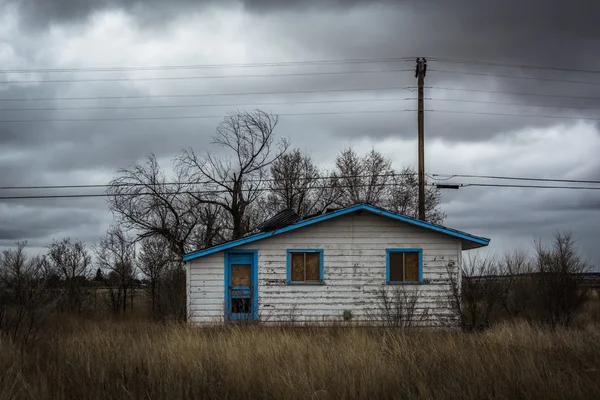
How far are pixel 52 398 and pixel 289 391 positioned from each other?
2.82 meters

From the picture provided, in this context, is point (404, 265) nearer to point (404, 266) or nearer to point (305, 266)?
point (404, 266)

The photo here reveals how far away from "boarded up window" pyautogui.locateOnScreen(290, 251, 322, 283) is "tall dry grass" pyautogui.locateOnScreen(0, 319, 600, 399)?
21.7 ft

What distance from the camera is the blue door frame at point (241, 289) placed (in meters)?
19.0

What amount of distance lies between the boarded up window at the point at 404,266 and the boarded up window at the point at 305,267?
2.02 m

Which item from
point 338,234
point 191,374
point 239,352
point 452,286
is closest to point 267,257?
point 338,234

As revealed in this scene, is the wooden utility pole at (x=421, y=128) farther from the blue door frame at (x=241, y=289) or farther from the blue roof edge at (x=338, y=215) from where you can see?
the blue door frame at (x=241, y=289)

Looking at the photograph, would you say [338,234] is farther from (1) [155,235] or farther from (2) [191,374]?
(1) [155,235]

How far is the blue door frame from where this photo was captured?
19.0 metres

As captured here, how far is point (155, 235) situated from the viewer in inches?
1271

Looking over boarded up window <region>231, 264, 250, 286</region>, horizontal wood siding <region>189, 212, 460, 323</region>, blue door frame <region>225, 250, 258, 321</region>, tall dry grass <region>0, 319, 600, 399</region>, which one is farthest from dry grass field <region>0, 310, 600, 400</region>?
boarded up window <region>231, 264, 250, 286</region>

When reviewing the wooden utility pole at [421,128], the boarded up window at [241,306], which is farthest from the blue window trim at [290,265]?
the wooden utility pole at [421,128]

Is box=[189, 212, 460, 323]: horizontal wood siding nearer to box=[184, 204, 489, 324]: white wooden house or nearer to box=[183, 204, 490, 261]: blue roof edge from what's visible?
box=[184, 204, 489, 324]: white wooden house

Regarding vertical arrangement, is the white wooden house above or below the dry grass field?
above

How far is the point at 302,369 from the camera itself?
9641mm
